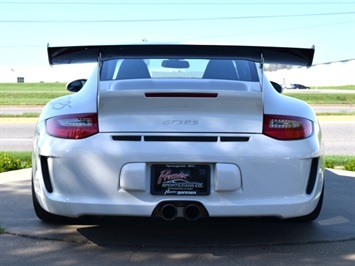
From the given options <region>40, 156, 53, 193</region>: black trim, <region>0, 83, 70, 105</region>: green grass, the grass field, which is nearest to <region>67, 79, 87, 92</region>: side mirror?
<region>40, 156, 53, 193</region>: black trim

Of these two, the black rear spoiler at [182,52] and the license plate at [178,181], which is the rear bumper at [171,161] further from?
the black rear spoiler at [182,52]

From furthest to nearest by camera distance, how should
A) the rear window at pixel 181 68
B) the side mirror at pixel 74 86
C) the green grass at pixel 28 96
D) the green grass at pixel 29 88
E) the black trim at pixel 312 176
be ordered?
the green grass at pixel 29 88
the green grass at pixel 28 96
the side mirror at pixel 74 86
the rear window at pixel 181 68
the black trim at pixel 312 176

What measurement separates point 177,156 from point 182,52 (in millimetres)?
1268

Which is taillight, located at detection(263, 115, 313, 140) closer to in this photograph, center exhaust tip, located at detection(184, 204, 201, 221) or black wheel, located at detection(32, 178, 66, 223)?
center exhaust tip, located at detection(184, 204, 201, 221)

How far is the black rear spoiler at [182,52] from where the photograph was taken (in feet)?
13.9

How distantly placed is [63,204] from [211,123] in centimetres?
110

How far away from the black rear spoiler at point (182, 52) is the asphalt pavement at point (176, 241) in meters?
1.39

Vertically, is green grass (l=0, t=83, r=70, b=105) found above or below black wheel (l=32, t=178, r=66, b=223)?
below

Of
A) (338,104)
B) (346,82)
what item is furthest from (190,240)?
(346,82)

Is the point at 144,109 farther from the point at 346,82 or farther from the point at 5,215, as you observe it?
the point at 346,82

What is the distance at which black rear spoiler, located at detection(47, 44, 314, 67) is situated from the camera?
4.23m

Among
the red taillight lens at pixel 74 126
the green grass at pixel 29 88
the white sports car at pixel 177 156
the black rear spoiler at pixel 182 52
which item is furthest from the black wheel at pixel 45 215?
the green grass at pixel 29 88

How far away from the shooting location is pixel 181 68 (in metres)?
4.51

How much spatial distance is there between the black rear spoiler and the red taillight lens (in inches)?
35.3
